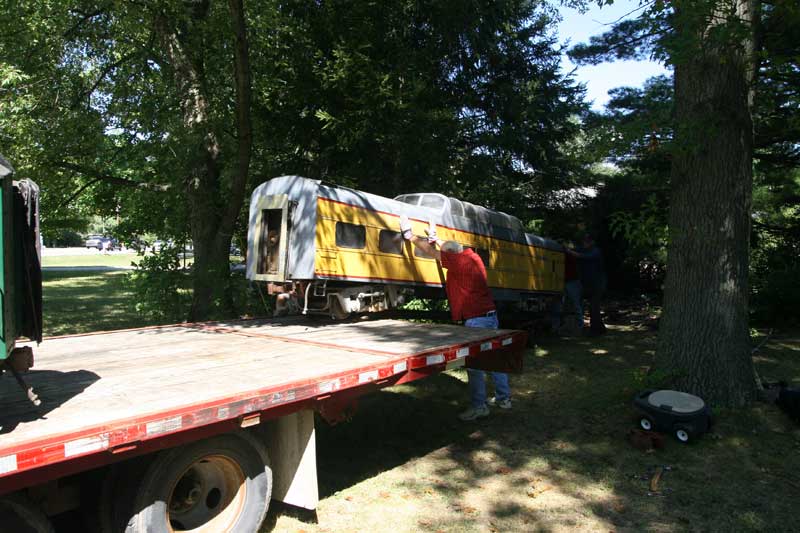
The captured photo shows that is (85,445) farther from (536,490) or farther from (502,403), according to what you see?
(502,403)

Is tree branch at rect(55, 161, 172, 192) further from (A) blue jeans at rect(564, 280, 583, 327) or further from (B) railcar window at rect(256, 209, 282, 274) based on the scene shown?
(A) blue jeans at rect(564, 280, 583, 327)

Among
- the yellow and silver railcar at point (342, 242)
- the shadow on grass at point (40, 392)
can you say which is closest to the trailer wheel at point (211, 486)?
the shadow on grass at point (40, 392)

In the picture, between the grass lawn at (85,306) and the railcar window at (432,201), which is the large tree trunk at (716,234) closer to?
the railcar window at (432,201)

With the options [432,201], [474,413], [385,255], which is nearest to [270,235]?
[385,255]

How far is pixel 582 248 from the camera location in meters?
13.7

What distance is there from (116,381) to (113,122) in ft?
42.0

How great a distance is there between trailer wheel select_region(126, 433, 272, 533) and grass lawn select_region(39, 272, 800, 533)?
2.05ft

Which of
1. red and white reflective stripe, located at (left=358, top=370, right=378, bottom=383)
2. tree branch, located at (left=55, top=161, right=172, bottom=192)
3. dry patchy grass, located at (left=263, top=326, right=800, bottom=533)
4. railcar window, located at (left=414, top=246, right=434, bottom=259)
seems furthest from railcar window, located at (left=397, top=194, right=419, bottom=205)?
red and white reflective stripe, located at (left=358, top=370, right=378, bottom=383)

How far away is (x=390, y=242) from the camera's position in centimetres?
995

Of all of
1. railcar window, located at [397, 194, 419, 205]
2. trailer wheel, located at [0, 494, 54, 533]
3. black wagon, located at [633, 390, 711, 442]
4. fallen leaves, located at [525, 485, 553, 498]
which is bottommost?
fallen leaves, located at [525, 485, 553, 498]

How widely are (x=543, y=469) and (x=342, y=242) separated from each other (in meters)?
4.78

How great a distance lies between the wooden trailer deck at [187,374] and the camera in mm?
2845

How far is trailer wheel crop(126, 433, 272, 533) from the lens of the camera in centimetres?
336

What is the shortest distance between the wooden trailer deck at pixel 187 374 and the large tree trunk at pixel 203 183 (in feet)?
14.4
